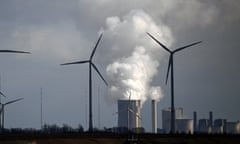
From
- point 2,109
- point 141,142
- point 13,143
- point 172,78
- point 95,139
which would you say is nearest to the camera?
point 13,143

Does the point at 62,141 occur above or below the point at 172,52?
below

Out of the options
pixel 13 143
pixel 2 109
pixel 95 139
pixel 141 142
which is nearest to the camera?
pixel 13 143

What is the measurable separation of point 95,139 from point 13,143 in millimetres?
20314

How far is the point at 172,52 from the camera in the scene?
144m

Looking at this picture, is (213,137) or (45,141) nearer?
(45,141)

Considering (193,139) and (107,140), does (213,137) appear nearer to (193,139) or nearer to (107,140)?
(193,139)

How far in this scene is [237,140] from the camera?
125 metres

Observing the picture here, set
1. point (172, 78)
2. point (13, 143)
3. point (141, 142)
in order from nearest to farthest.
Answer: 1. point (13, 143)
2. point (141, 142)
3. point (172, 78)

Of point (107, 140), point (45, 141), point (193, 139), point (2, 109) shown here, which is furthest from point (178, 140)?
point (2, 109)

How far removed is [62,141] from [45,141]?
10.9 ft

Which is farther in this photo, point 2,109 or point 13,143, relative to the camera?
point 2,109

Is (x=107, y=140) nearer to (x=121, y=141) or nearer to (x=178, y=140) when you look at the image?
(x=121, y=141)

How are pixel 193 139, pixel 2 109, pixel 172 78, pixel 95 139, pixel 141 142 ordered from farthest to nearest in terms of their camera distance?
pixel 2 109 < pixel 172 78 < pixel 193 139 < pixel 95 139 < pixel 141 142

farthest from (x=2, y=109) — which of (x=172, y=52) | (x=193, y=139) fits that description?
(x=193, y=139)
